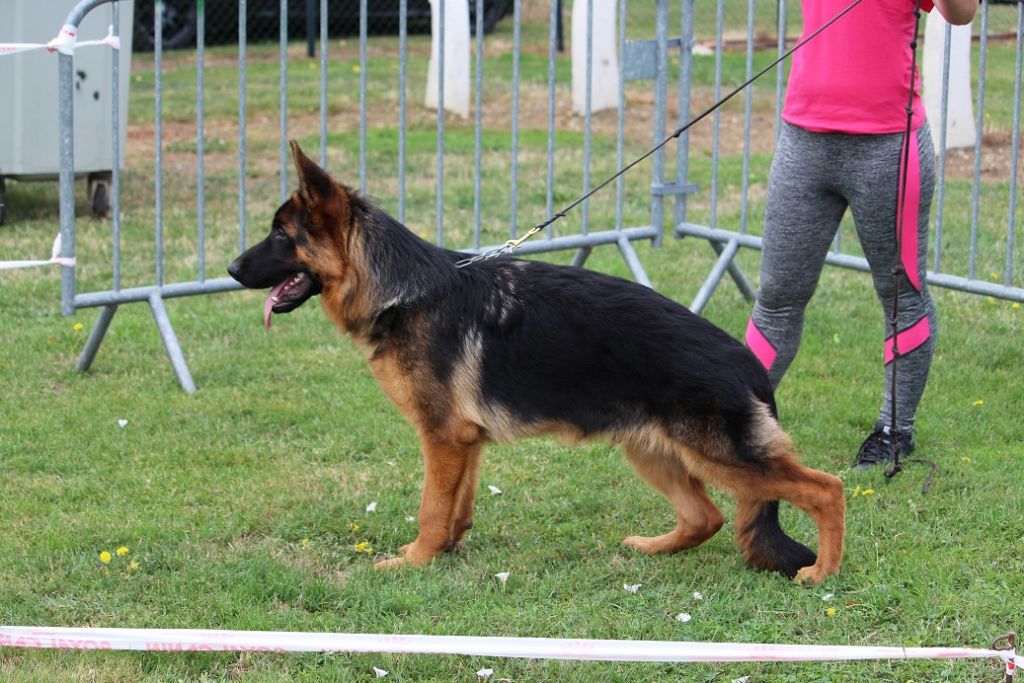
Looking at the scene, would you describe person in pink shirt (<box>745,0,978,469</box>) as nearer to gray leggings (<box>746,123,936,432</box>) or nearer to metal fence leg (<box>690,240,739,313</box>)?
gray leggings (<box>746,123,936,432</box>)

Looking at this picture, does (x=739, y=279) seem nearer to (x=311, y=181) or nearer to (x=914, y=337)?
(x=914, y=337)

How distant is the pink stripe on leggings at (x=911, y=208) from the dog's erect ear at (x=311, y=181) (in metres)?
2.28

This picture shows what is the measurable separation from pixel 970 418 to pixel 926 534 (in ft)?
5.06

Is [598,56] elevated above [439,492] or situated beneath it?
elevated above

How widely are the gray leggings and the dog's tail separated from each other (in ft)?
3.93

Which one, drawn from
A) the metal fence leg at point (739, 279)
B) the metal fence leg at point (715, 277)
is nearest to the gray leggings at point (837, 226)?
the metal fence leg at point (715, 277)

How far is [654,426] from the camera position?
4355 millimetres

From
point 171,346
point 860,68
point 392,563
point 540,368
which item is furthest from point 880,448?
point 171,346

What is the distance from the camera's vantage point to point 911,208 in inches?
201

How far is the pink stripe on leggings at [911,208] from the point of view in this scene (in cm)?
505

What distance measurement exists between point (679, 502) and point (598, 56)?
10.1 metres

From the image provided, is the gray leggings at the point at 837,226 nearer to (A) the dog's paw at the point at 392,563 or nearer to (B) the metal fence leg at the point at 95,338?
(A) the dog's paw at the point at 392,563

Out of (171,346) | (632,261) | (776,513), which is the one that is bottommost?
(776,513)

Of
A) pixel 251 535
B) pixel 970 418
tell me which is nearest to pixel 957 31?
pixel 970 418
